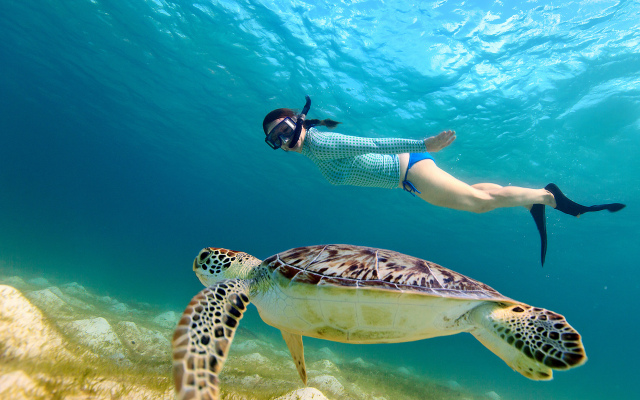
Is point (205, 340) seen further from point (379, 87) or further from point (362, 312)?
point (379, 87)

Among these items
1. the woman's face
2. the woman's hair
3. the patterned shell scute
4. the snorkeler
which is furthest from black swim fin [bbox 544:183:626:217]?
the woman's face

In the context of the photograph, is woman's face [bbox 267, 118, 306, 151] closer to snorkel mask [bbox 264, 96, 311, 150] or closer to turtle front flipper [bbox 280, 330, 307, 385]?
snorkel mask [bbox 264, 96, 311, 150]

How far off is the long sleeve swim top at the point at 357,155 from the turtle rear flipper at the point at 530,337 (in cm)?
232

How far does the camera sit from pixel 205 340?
166cm

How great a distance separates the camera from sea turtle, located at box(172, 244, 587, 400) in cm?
159

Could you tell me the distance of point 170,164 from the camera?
3428 cm

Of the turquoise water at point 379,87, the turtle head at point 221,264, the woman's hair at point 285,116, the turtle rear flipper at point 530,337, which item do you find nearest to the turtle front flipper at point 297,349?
the turtle head at point 221,264

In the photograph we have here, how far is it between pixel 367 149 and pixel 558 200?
281cm

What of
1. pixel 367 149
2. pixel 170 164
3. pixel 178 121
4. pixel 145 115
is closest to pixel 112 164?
pixel 170 164

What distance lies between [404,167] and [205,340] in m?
3.56

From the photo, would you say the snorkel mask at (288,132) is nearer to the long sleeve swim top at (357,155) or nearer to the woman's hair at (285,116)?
the woman's hair at (285,116)

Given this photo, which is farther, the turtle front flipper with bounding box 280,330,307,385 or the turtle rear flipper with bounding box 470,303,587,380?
the turtle front flipper with bounding box 280,330,307,385

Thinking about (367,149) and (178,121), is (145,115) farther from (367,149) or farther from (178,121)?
(367,149)

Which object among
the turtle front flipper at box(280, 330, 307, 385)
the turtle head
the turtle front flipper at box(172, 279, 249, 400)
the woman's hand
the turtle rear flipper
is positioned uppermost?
the woman's hand
